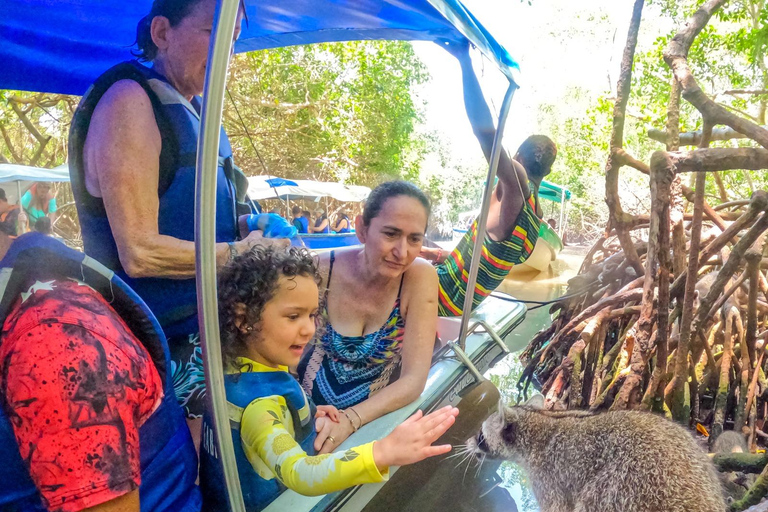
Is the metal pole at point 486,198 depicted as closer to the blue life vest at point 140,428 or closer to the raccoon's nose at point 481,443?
the raccoon's nose at point 481,443

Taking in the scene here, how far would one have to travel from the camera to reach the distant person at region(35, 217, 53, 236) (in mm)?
883

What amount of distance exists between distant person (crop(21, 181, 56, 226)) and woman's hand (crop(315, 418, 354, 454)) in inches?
34.0

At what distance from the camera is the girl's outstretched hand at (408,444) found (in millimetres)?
1120

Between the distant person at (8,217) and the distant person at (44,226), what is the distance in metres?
0.03

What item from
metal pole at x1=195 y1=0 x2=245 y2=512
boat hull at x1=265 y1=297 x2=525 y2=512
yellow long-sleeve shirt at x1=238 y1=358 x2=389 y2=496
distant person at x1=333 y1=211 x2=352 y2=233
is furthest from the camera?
distant person at x1=333 y1=211 x2=352 y2=233

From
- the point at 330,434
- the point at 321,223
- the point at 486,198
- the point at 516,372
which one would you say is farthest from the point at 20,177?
the point at 516,372

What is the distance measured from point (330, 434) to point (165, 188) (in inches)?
33.3

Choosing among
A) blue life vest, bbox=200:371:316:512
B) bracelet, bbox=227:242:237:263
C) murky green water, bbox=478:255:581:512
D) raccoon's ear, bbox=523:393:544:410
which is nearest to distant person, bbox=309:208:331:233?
bracelet, bbox=227:242:237:263

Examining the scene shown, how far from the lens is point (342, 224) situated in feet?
5.91

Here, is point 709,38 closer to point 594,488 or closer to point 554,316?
point 554,316

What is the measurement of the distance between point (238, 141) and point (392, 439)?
842 millimetres

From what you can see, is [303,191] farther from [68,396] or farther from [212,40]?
[68,396]

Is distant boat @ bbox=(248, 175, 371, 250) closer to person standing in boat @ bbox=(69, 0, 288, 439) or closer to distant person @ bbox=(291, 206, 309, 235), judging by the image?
distant person @ bbox=(291, 206, 309, 235)

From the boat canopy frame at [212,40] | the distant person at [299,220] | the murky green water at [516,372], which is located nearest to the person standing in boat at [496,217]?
the boat canopy frame at [212,40]
